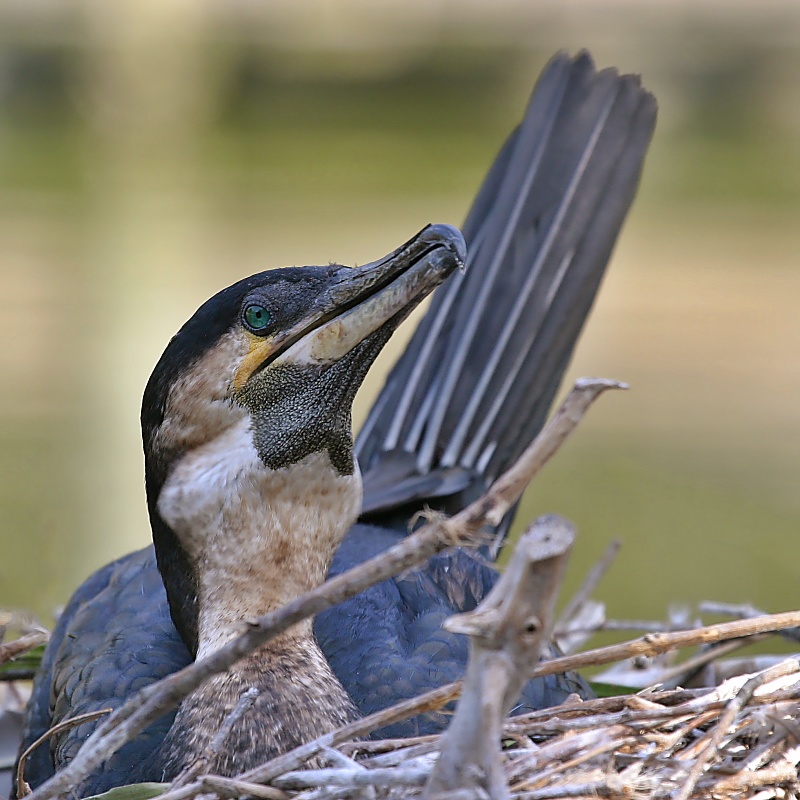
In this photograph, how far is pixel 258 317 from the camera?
1452 millimetres

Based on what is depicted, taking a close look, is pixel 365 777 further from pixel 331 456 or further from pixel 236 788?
pixel 331 456

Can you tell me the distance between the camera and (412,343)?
2.22 m

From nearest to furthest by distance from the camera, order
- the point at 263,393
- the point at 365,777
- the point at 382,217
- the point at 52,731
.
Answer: the point at 365,777, the point at 52,731, the point at 263,393, the point at 382,217

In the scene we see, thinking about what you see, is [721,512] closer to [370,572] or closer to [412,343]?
[412,343]

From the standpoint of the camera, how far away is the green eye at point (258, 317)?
4.76 feet

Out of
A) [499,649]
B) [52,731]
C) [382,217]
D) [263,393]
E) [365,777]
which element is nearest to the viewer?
[499,649]

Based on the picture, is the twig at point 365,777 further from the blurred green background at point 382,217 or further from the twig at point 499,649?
the blurred green background at point 382,217

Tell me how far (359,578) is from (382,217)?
198 inches

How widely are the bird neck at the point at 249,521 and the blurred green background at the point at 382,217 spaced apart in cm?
211

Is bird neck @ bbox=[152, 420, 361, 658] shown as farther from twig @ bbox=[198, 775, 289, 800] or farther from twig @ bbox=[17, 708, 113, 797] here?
twig @ bbox=[198, 775, 289, 800]

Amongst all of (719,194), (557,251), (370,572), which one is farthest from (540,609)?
(719,194)

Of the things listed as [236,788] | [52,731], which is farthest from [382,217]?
[236,788]

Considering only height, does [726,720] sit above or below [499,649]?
below

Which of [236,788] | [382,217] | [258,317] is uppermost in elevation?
[382,217]
